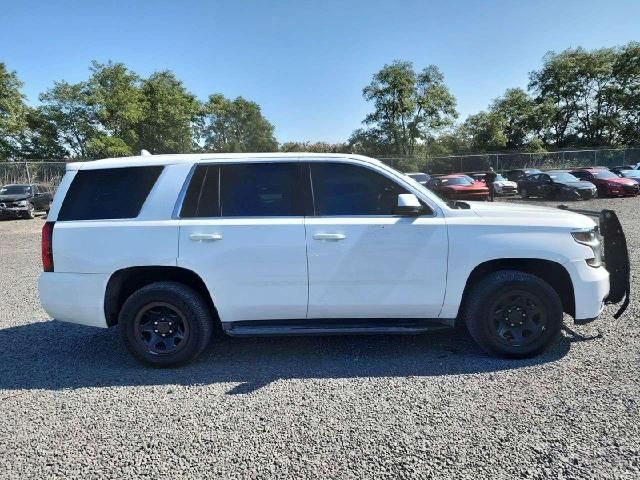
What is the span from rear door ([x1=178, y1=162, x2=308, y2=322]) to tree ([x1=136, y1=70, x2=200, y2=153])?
39873 millimetres

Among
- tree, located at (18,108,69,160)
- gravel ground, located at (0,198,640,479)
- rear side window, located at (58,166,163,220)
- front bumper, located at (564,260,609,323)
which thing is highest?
tree, located at (18,108,69,160)

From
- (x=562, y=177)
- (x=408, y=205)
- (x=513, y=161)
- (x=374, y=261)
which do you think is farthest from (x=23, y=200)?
(x=513, y=161)

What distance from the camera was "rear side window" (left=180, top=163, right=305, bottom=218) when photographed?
12.0 feet

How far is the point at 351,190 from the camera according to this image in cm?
374

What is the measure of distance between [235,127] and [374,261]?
2785 inches

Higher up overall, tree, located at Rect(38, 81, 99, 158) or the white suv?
tree, located at Rect(38, 81, 99, 158)

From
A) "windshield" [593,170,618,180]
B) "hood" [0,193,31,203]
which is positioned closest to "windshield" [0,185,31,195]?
"hood" [0,193,31,203]

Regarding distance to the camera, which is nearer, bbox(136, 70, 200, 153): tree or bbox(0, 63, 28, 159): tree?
bbox(0, 63, 28, 159): tree

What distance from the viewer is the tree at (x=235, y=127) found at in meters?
67.2

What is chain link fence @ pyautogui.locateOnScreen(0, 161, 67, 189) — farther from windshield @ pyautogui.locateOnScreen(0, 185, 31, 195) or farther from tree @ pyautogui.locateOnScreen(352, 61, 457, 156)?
tree @ pyautogui.locateOnScreen(352, 61, 457, 156)

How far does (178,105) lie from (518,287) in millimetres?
44322

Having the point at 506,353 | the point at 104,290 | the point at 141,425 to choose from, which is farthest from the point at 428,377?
the point at 104,290

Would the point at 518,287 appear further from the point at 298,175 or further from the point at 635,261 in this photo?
the point at 635,261

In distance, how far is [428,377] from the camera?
3.42 metres
